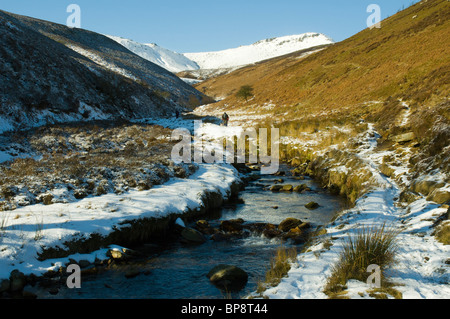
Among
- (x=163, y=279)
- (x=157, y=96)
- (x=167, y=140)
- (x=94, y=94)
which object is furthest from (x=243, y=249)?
(x=157, y=96)

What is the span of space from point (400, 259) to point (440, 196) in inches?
164

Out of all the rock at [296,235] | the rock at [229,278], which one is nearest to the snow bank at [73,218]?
the rock at [229,278]

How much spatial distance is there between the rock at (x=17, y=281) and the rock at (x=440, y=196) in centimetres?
1194

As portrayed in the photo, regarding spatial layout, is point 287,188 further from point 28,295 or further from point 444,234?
point 28,295

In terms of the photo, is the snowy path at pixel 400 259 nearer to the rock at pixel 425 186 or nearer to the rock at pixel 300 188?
the rock at pixel 425 186

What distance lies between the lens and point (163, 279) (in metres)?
8.35

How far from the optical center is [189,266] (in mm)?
9148

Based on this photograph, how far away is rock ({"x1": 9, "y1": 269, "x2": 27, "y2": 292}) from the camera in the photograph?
723 centimetres

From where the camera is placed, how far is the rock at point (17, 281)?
7234mm

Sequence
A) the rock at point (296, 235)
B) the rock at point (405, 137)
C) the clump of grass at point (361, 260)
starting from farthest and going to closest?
1. the rock at point (405, 137)
2. the rock at point (296, 235)
3. the clump of grass at point (361, 260)

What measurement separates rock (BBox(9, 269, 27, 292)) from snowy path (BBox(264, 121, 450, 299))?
20.0 ft

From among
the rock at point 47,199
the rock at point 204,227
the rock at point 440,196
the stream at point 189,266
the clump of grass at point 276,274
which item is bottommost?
the stream at point 189,266
